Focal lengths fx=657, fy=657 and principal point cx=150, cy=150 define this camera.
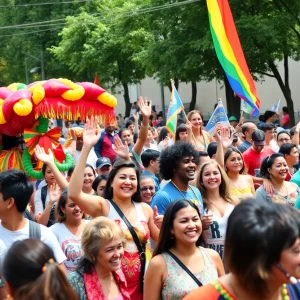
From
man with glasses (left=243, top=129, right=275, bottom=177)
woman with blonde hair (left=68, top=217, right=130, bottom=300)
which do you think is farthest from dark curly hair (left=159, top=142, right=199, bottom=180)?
man with glasses (left=243, top=129, right=275, bottom=177)

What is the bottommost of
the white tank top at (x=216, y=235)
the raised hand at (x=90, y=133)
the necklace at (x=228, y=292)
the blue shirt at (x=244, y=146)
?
the white tank top at (x=216, y=235)

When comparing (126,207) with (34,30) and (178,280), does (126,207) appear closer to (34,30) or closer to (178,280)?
(178,280)

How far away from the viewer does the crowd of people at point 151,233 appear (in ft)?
8.34

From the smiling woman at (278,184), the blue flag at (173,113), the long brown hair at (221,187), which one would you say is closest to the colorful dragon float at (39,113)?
the long brown hair at (221,187)

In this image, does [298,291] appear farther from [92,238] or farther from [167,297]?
[92,238]

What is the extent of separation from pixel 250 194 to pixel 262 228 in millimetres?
4308

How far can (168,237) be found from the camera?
165 inches

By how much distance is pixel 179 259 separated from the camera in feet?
13.6

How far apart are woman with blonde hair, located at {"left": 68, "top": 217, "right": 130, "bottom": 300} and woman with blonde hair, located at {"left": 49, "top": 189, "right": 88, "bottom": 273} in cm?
87

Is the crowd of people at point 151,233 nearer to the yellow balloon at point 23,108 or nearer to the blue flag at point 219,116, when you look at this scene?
the yellow balloon at point 23,108

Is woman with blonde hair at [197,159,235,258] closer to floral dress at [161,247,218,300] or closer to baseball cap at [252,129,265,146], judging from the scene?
floral dress at [161,247,218,300]

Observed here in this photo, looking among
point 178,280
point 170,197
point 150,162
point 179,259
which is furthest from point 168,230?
point 150,162

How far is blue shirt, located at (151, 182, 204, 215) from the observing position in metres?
5.18

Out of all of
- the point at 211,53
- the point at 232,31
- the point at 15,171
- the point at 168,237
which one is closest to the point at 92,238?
the point at 168,237
